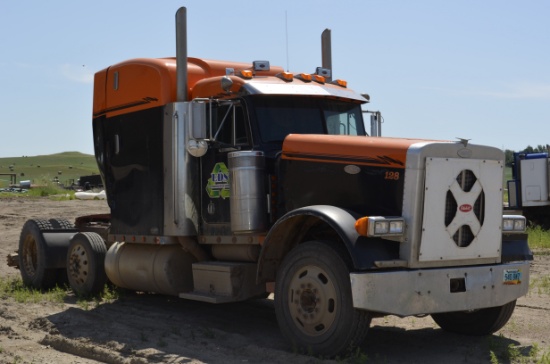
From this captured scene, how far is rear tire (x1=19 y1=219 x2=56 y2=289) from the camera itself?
39.9 feet

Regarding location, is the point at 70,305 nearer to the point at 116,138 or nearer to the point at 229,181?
the point at 116,138

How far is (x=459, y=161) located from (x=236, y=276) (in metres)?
2.71

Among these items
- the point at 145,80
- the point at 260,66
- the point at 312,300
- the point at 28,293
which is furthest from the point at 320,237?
the point at 28,293

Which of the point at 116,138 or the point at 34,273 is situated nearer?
the point at 116,138

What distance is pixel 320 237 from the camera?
826 centimetres

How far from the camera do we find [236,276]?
353 inches

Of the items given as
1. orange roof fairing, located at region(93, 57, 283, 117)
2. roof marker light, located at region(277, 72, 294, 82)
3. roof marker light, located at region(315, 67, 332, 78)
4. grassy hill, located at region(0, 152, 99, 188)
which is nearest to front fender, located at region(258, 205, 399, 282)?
roof marker light, located at region(277, 72, 294, 82)

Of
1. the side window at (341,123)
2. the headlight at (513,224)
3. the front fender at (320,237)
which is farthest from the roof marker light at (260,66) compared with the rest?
the headlight at (513,224)

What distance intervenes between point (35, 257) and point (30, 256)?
0.12m

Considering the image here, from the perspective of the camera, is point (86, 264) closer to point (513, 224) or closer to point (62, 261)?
point (62, 261)

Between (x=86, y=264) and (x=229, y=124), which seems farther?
(x=86, y=264)

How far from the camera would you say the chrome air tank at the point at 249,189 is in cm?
866

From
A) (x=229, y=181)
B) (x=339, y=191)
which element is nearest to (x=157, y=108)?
(x=229, y=181)

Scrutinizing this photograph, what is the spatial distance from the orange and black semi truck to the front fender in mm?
15
